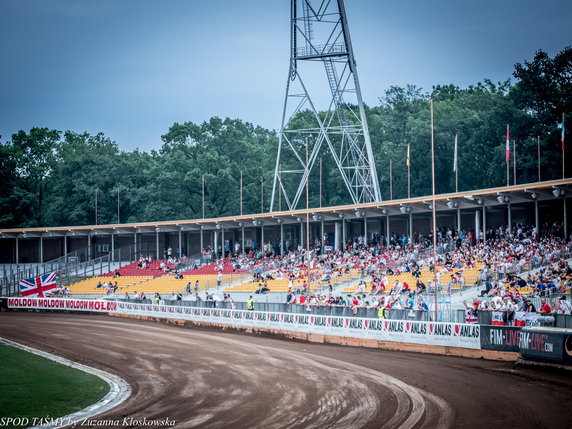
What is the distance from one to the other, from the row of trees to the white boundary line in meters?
44.6

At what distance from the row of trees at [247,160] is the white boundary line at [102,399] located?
44.6 meters

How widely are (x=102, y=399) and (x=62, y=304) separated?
107 feet

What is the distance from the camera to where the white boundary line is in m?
14.4

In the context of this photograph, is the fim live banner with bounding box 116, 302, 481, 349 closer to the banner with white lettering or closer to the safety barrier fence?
the safety barrier fence

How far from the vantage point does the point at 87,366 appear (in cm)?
2222

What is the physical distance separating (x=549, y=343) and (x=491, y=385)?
2742mm

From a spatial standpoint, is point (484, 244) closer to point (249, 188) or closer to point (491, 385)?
point (491, 385)

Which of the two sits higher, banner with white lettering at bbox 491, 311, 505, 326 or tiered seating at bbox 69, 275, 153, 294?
banner with white lettering at bbox 491, 311, 505, 326

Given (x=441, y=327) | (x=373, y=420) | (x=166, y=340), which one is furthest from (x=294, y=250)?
(x=373, y=420)

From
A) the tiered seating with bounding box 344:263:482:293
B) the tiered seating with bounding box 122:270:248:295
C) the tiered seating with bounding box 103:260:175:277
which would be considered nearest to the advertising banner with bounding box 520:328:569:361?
the tiered seating with bounding box 344:263:482:293

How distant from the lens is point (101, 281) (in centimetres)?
5538

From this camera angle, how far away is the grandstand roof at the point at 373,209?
36.8 meters

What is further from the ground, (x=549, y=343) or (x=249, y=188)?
(x=249, y=188)

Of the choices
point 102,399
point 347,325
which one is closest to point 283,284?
point 347,325
